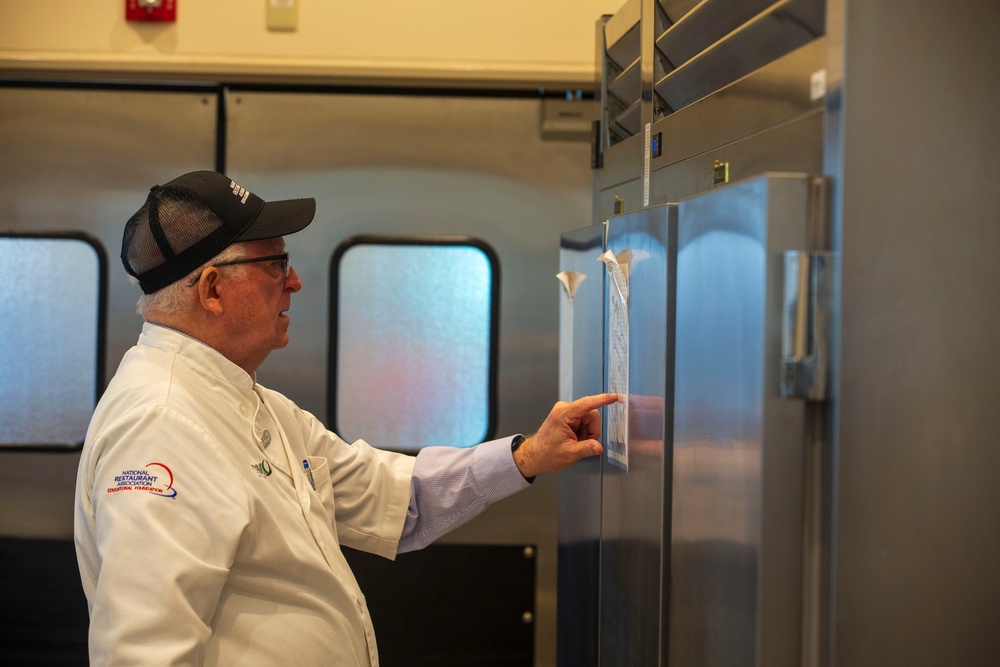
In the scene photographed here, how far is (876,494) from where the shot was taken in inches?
35.9

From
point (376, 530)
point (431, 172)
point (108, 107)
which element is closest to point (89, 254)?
point (108, 107)

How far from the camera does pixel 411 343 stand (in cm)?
239

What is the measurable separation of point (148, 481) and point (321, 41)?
1.40 m

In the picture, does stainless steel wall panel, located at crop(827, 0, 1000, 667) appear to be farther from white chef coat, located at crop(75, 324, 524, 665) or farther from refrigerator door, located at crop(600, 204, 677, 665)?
white chef coat, located at crop(75, 324, 524, 665)

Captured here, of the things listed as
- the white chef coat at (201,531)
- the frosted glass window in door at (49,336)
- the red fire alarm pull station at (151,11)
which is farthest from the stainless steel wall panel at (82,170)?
the white chef coat at (201,531)

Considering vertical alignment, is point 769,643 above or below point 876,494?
below

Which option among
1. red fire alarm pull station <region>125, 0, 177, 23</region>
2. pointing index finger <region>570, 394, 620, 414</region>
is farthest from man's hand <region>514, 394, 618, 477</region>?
red fire alarm pull station <region>125, 0, 177, 23</region>

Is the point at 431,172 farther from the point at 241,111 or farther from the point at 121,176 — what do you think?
the point at 121,176

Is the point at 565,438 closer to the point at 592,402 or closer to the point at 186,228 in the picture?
the point at 592,402

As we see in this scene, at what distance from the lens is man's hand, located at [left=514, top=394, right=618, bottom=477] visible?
158 cm

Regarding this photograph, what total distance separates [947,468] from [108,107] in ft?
7.27

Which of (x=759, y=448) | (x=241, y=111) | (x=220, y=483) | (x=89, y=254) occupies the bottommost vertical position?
(x=220, y=483)

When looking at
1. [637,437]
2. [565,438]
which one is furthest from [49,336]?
[637,437]

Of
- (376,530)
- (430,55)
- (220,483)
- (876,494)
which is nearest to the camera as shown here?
(876,494)
